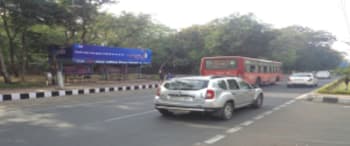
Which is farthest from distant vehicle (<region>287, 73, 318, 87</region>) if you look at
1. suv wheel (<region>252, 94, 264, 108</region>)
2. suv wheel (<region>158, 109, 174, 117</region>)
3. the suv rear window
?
the suv rear window

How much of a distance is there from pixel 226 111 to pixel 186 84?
4.70ft

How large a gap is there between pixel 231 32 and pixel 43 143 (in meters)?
38.5

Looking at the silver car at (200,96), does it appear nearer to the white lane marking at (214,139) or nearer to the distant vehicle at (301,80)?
the white lane marking at (214,139)

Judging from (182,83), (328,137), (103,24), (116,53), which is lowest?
(328,137)

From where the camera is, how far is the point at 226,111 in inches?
352

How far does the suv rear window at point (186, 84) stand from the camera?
8727mm

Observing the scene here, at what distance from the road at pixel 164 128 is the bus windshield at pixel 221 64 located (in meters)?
10.5

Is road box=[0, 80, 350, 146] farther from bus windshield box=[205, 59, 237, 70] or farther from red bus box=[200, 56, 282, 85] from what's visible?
bus windshield box=[205, 59, 237, 70]

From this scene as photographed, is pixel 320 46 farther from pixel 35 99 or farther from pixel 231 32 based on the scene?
pixel 35 99

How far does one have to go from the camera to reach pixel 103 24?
3192 cm

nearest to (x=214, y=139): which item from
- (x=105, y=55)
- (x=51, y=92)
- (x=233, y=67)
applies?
(x=51, y=92)

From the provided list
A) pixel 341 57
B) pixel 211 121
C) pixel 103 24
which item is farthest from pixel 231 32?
pixel 341 57

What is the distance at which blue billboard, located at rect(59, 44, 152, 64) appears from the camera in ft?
65.9

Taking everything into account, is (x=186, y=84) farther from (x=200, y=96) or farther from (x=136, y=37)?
(x=136, y=37)
